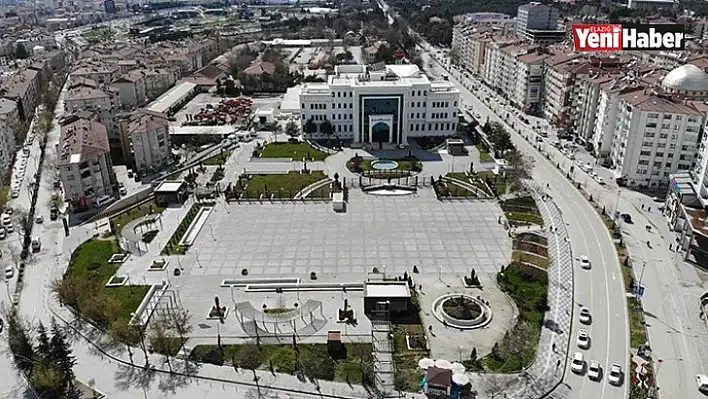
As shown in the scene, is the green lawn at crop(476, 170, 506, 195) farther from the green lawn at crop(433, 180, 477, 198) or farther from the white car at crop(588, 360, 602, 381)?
the white car at crop(588, 360, 602, 381)

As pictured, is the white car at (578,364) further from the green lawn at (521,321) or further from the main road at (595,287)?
the green lawn at (521,321)

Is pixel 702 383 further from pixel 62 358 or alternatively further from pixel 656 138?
pixel 62 358

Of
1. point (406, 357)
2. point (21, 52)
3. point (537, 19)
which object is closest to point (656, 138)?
point (406, 357)

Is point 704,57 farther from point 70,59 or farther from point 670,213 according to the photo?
point 70,59

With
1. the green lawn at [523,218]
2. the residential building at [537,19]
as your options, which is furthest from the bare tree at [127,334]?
the residential building at [537,19]

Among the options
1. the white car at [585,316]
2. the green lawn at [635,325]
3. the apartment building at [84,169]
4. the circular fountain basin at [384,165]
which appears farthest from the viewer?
the circular fountain basin at [384,165]

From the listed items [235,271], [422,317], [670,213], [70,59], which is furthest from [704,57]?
[70,59]

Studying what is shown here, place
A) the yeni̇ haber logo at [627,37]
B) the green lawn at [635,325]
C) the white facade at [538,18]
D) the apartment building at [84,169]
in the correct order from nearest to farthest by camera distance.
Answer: the green lawn at [635,325]
the apartment building at [84,169]
the yeni̇ haber logo at [627,37]
the white facade at [538,18]
